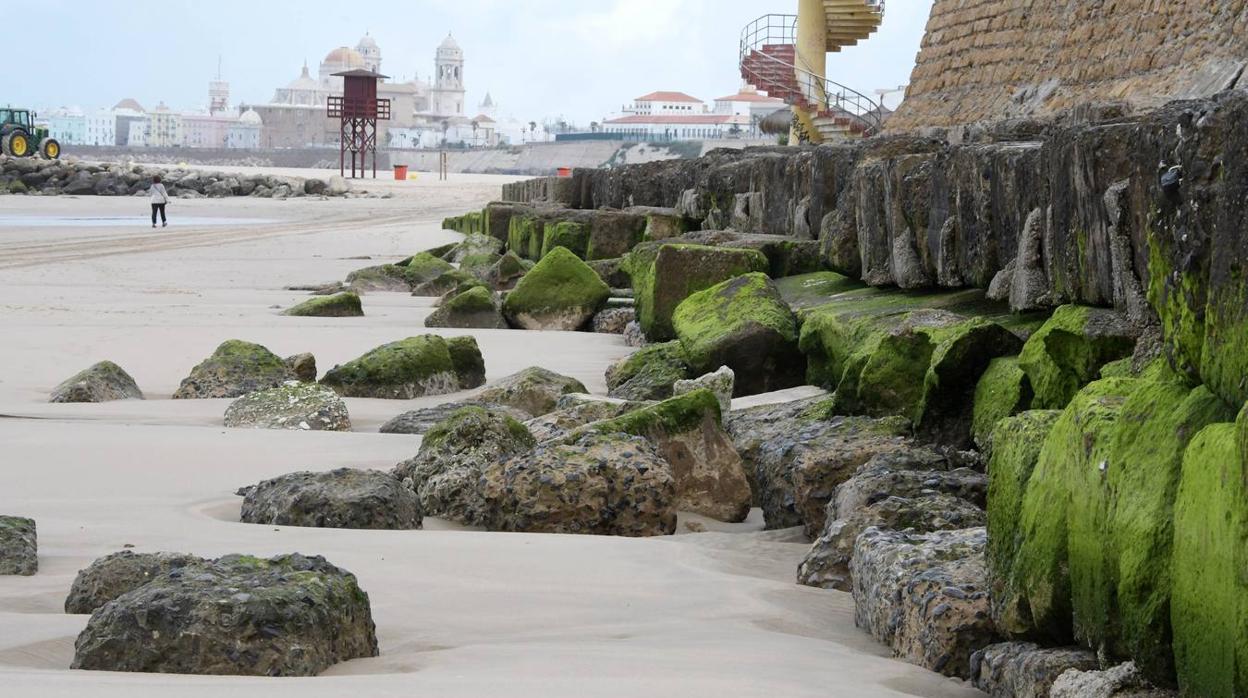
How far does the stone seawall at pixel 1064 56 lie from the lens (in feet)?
50.7


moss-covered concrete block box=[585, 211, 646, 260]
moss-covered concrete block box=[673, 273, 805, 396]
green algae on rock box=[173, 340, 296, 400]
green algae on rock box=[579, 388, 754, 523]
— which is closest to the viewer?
green algae on rock box=[579, 388, 754, 523]

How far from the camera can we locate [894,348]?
5.57 meters

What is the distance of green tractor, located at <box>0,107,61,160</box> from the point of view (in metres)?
57.3

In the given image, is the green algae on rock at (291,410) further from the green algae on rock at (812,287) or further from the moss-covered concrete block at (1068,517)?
the moss-covered concrete block at (1068,517)

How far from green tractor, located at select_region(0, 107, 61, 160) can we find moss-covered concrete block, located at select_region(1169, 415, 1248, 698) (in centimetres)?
5961

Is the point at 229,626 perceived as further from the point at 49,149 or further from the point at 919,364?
the point at 49,149

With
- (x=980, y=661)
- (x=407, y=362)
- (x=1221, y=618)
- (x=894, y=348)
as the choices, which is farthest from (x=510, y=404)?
(x=1221, y=618)

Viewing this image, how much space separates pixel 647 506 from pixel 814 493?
1.79 ft

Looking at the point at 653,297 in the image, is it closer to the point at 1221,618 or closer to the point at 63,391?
the point at 63,391

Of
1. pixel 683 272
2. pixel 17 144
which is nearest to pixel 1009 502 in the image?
pixel 683 272

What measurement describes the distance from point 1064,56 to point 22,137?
45966mm

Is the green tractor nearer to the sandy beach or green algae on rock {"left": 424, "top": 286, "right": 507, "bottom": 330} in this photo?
green algae on rock {"left": 424, "top": 286, "right": 507, "bottom": 330}

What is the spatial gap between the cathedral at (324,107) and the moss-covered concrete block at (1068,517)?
153889 millimetres

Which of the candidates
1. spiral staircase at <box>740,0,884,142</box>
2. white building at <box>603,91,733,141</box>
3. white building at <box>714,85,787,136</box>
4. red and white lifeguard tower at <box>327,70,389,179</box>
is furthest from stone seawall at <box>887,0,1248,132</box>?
white building at <box>714,85,787,136</box>
